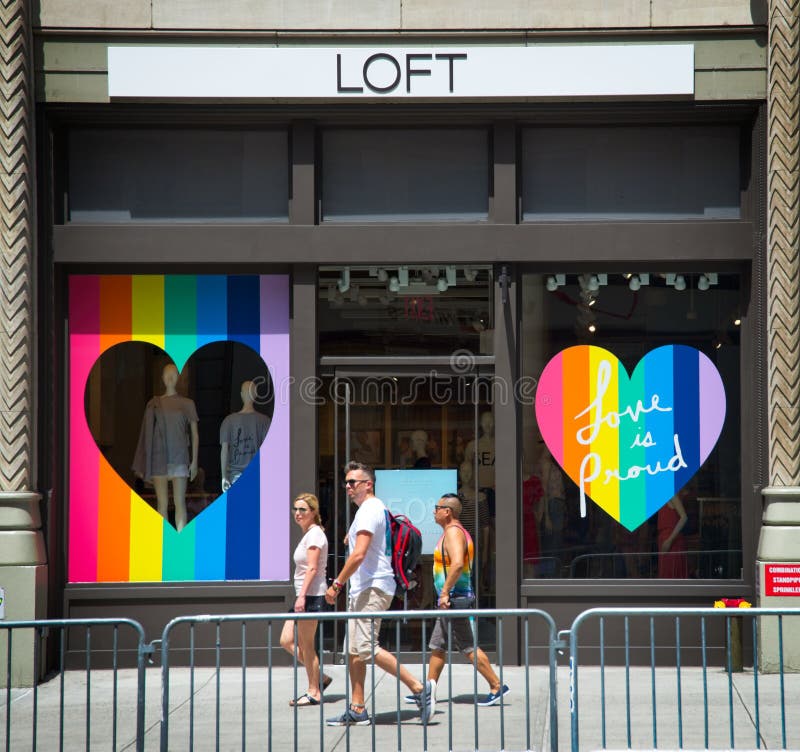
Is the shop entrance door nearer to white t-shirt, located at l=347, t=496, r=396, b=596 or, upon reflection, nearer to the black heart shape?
the black heart shape

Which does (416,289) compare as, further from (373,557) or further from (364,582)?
(364,582)

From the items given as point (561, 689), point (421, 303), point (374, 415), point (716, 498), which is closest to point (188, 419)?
point (374, 415)

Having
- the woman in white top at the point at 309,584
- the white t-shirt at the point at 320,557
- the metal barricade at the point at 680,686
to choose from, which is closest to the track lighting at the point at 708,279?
the metal barricade at the point at 680,686

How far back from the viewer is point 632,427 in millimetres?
11234

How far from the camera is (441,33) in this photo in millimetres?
10914

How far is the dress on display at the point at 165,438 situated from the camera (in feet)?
37.0

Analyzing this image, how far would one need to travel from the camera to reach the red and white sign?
10.4 meters

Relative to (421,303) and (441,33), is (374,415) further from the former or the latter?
(441,33)

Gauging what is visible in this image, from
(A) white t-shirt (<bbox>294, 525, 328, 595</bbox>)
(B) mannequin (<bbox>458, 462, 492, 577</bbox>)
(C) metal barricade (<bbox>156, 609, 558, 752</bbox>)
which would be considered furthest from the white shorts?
(B) mannequin (<bbox>458, 462, 492, 577</bbox>)

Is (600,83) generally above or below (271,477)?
above

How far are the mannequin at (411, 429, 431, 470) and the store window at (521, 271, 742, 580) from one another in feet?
3.02

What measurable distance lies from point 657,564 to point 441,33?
5.28 meters

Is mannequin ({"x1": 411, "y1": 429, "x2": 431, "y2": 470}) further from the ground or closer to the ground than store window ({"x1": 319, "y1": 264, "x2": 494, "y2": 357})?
closer to the ground

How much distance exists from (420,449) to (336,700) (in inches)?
105
